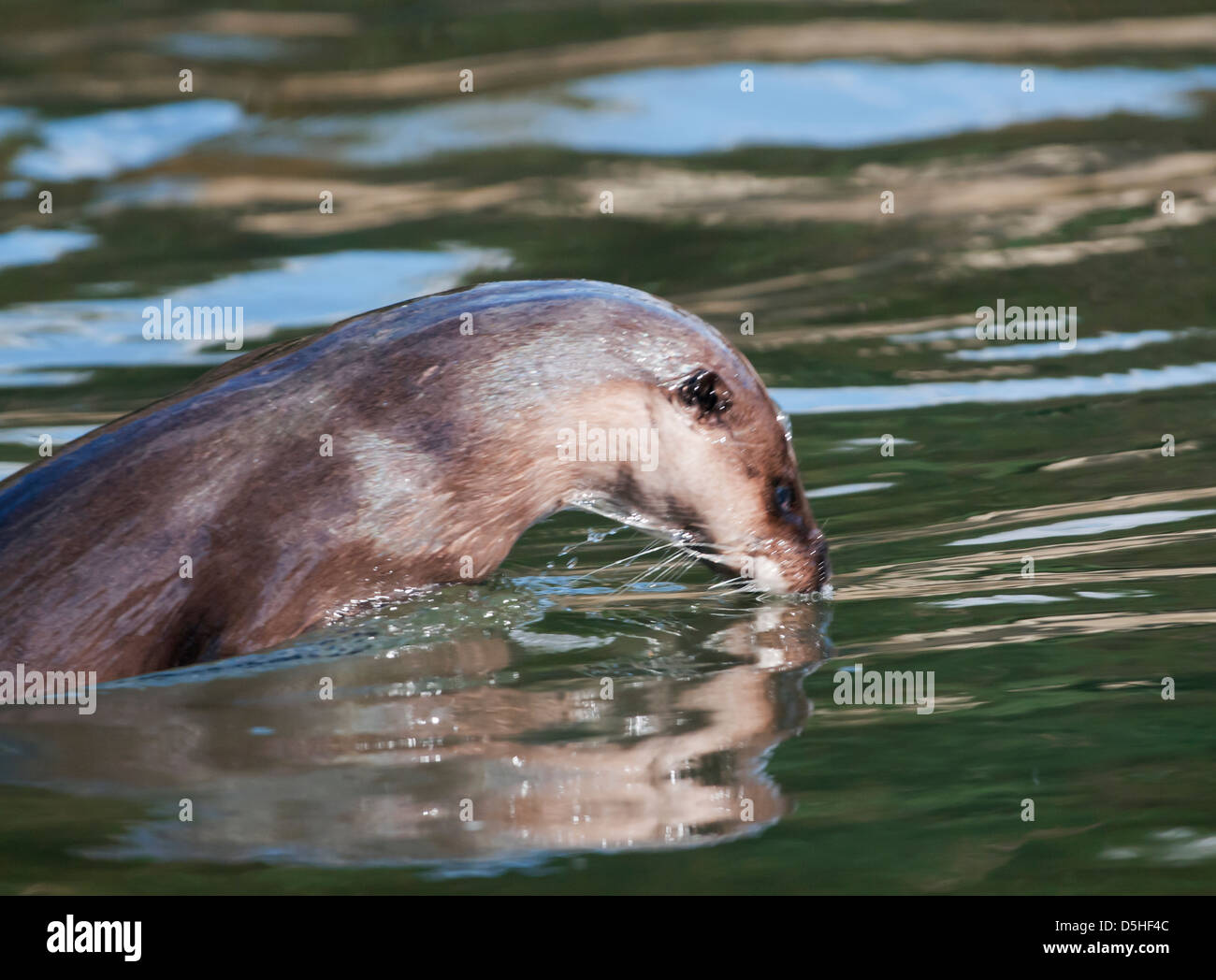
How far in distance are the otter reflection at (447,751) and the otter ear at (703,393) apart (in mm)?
720

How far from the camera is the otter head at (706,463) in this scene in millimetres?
5289

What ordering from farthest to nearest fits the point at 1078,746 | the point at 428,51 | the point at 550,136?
the point at 428,51
the point at 550,136
the point at 1078,746

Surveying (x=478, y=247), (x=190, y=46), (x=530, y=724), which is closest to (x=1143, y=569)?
(x=530, y=724)

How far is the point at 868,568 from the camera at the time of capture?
5719 millimetres

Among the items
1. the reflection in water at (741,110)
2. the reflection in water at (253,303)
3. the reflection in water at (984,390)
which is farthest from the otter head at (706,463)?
the reflection in water at (741,110)

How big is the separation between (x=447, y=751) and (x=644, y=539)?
2354 millimetres

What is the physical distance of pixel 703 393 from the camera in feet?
17.6

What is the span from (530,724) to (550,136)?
8.13 m

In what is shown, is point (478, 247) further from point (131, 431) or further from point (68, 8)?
point (131, 431)

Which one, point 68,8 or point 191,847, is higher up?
point 68,8
